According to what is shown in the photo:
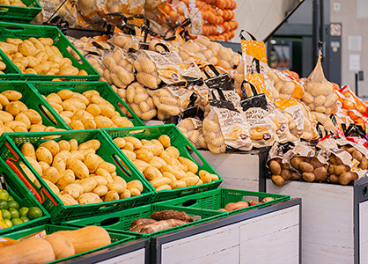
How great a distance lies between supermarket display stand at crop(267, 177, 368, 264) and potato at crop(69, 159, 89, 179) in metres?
1.19

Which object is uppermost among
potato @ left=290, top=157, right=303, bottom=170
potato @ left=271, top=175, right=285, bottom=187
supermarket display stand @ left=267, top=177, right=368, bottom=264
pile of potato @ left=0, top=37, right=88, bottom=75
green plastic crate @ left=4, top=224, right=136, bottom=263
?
pile of potato @ left=0, top=37, right=88, bottom=75

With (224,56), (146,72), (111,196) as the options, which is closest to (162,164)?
(111,196)

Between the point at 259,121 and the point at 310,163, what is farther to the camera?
A: the point at 259,121

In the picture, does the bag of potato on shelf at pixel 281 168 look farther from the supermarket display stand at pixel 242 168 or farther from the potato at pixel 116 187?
the potato at pixel 116 187

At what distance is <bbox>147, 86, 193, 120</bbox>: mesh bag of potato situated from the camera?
3.15 meters

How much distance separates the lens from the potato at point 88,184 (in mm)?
2090

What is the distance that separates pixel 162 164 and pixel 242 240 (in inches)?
28.3

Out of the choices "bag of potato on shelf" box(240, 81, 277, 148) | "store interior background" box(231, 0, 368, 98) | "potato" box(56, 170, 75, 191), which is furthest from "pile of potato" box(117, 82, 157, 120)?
"store interior background" box(231, 0, 368, 98)

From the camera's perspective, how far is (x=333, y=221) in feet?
8.32

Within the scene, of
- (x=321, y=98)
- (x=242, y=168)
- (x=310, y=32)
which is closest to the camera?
(x=242, y=168)

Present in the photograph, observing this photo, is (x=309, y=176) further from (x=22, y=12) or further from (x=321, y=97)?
(x=22, y=12)

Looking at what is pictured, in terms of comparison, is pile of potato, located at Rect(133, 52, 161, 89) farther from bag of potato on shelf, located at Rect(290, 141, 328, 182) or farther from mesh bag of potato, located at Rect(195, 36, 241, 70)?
bag of potato on shelf, located at Rect(290, 141, 328, 182)

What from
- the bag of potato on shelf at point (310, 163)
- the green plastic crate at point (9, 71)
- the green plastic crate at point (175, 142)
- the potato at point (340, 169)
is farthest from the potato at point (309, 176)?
the green plastic crate at point (9, 71)

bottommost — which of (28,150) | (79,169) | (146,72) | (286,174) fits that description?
(286,174)
